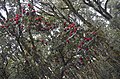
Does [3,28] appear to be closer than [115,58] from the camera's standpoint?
Yes

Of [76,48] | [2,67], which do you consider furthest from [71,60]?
[2,67]

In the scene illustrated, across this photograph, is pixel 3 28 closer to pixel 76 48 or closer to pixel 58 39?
pixel 58 39

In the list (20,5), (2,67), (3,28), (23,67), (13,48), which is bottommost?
(2,67)

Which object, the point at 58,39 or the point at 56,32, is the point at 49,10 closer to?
the point at 56,32

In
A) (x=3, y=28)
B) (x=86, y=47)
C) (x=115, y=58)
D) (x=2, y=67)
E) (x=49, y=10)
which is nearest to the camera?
(x=86, y=47)

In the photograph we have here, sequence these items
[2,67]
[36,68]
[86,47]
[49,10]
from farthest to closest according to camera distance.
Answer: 1. [49,10]
2. [2,67]
3. [36,68]
4. [86,47]

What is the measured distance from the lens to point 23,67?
6.27 metres

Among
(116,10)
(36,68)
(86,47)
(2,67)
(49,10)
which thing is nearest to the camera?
(86,47)

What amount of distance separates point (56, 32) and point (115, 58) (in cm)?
218

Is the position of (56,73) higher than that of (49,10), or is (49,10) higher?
(49,10)

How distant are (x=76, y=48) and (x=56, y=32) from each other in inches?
36.0

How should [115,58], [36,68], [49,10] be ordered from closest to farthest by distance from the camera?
[36,68] < [115,58] < [49,10]

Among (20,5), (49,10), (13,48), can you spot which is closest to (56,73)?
(13,48)

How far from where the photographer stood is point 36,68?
6.09 meters
